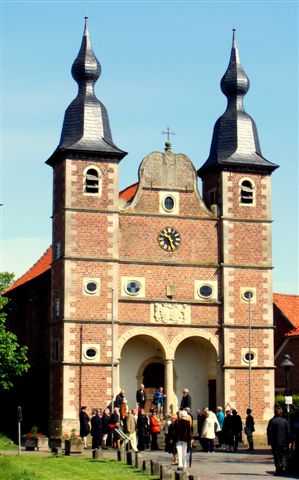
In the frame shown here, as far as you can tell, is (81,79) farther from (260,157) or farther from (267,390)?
(267,390)

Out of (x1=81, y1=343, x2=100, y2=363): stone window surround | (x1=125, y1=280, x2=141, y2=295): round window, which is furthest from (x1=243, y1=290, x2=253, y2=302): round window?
(x1=81, y1=343, x2=100, y2=363): stone window surround

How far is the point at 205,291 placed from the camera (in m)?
49.5

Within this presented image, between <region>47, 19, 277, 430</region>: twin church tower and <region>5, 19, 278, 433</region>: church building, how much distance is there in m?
0.05

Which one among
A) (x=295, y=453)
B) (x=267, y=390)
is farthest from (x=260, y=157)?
(x=295, y=453)

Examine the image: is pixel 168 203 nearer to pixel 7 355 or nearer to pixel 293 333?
pixel 7 355

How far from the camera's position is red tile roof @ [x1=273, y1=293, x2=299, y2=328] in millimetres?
59281

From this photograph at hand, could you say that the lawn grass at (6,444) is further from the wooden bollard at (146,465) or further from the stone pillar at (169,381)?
the wooden bollard at (146,465)

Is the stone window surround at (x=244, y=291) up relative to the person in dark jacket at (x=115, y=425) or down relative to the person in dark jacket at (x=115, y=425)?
up

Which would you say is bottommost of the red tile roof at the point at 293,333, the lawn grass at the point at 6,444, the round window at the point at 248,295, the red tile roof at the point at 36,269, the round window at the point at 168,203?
the lawn grass at the point at 6,444

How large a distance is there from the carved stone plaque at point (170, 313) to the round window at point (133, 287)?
934 millimetres

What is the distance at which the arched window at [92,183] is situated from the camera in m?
48.3

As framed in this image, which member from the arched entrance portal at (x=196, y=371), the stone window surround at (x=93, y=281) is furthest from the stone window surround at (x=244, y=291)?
the stone window surround at (x=93, y=281)

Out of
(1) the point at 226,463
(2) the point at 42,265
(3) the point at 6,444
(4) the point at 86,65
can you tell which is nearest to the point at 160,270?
(4) the point at 86,65

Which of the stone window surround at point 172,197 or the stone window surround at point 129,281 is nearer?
the stone window surround at point 129,281
